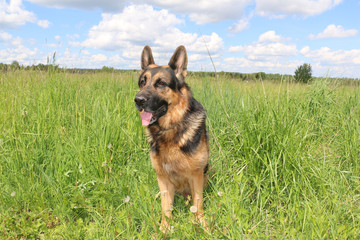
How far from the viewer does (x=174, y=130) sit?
2.95 meters

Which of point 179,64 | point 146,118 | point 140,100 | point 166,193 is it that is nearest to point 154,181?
point 166,193

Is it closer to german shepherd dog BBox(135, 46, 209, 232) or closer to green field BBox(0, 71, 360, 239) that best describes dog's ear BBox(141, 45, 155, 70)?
german shepherd dog BBox(135, 46, 209, 232)

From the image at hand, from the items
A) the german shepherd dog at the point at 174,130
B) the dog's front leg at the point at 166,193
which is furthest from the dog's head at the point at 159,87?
the dog's front leg at the point at 166,193

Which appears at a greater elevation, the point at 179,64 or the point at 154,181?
the point at 179,64

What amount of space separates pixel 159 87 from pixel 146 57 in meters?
0.63

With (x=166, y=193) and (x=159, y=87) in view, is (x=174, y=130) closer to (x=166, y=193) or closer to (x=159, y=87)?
(x=159, y=87)

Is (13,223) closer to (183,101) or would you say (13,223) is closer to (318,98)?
(183,101)

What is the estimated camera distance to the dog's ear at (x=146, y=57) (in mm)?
3330

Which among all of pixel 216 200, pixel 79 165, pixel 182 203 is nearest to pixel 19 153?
pixel 79 165

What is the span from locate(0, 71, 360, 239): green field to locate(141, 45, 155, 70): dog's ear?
928mm

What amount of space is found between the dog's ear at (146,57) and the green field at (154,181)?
93cm

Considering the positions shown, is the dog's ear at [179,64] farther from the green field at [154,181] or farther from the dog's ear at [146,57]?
the green field at [154,181]

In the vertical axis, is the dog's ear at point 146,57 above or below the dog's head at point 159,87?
above

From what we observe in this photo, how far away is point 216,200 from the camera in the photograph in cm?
269
